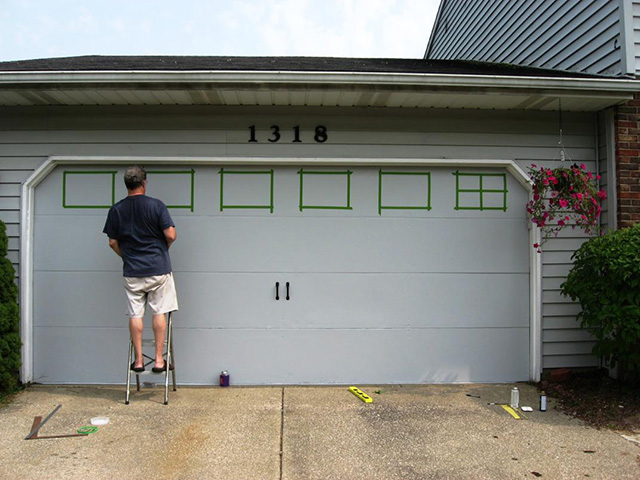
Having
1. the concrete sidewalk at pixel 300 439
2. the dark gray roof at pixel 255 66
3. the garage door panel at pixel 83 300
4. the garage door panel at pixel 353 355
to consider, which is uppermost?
the dark gray roof at pixel 255 66

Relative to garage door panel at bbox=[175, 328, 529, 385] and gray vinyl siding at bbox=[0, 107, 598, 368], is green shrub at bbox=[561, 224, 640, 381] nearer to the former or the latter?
gray vinyl siding at bbox=[0, 107, 598, 368]

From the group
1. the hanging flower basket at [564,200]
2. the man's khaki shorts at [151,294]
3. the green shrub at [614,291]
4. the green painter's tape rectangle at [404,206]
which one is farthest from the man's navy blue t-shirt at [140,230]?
the green shrub at [614,291]

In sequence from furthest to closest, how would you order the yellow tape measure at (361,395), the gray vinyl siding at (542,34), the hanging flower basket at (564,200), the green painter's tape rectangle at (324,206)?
1. the gray vinyl siding at (542,34)
2. the green painter's tape rectangle at (324,206)
3. the hanging flower basket at (564,200)
4. the yellow tape measure at (361,395)

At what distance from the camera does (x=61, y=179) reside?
15.9ft

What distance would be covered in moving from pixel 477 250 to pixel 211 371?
277 centimetres

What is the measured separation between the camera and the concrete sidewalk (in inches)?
123

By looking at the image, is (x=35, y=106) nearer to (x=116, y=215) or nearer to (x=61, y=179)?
(x=61, y=179)

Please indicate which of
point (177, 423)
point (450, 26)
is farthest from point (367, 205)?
point (450, 26)

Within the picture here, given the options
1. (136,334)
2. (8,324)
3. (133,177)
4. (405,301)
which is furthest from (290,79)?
(8,324)

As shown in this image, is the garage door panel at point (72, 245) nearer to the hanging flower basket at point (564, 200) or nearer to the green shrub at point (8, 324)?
the green shrub at point (8, 324)

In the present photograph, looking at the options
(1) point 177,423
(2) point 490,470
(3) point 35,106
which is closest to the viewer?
(2) point 490,470

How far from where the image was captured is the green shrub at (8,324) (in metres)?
4.27

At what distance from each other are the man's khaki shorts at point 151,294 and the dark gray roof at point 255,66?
6.39ft

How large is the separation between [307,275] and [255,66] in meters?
2.29
